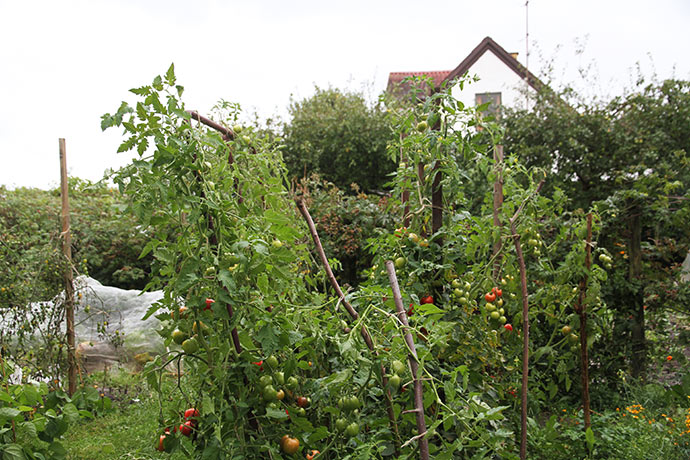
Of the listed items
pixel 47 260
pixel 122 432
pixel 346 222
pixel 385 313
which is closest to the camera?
pixel 385 313

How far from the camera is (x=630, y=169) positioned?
480 centimetres

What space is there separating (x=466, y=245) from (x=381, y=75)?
396 inches

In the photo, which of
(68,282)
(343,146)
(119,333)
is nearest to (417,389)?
(68,282)

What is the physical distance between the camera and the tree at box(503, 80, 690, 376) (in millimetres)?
3875

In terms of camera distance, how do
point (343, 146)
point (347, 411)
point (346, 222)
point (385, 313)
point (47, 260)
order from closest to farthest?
point (385, 313), point (347, 411), point (47, 260), point (346, 222), point (343, 146)

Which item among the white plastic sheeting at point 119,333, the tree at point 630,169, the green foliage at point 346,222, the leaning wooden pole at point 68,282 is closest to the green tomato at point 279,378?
the leaning wooden pole at point 68,282

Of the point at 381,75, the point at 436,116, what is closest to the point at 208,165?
the point at 436,116

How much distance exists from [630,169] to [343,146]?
5325mm

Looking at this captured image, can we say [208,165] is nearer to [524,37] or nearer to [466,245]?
[466,245]

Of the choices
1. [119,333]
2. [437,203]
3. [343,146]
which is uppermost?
[343,146]

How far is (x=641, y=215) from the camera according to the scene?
13.5ft

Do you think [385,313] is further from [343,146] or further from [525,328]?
[343,146]

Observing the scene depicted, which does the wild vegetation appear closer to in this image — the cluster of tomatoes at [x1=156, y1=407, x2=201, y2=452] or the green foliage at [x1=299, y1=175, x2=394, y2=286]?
the cluster of tomatoes at [x1=156, y1=407, x2=201, y2=452]

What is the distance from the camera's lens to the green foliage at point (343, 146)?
30.0ft
